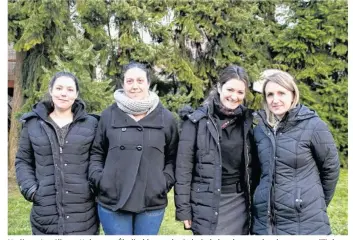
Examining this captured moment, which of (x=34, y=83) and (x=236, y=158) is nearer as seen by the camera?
(x=236, y=158)

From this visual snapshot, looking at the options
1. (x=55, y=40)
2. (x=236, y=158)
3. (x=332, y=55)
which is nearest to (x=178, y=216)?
(x=236, y=158)

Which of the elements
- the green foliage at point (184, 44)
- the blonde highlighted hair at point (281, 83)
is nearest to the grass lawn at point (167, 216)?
the green foliage at point (184, 44)

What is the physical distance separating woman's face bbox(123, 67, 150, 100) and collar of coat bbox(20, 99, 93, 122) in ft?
1.27

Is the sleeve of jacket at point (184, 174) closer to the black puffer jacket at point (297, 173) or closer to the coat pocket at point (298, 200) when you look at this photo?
the black puffer jacket at point (297, 173)

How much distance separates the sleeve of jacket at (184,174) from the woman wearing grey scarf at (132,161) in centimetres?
11

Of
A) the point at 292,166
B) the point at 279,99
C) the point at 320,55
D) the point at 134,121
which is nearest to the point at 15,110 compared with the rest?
the point at 134,121

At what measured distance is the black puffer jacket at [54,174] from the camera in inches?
108

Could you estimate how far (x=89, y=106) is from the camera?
6.10 m

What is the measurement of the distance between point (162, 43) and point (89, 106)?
94.0 inches

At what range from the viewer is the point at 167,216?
5.84m

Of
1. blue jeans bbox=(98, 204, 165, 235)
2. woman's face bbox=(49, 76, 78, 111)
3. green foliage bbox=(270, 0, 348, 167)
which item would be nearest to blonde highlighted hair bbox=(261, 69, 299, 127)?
blue jeans bbox=(98, 204, 165, 235)

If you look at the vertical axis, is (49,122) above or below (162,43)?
below
